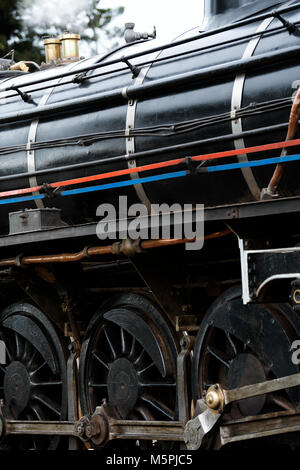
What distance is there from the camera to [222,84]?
5723 mm

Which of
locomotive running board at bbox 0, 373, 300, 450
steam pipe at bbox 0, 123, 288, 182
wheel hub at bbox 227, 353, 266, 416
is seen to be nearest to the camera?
steam pipe at bbox 0, 123, 288, 182

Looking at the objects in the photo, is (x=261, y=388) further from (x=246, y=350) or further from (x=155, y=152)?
(x=155, y=152)

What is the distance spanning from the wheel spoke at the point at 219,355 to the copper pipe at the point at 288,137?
1.36 meters

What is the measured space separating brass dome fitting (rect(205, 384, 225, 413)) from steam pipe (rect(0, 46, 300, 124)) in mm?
1888

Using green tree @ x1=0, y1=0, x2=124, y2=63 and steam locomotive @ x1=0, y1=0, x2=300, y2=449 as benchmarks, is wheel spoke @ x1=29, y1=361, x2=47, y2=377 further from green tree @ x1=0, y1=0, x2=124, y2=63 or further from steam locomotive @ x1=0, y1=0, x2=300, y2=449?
green tree @ x1=0, y1=0, x2=124, y2=63

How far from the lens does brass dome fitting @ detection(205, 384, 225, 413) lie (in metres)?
5.68

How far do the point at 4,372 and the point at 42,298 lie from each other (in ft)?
2.80

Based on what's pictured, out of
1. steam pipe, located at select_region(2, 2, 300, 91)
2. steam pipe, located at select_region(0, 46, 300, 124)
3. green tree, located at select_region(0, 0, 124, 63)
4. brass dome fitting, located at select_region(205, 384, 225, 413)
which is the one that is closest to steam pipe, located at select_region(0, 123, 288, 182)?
steam pipe, located at select_region(0, 46, 300, 124)

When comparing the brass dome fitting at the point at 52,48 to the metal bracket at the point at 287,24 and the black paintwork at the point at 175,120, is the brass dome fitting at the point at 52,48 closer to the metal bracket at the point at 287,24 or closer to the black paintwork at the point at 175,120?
the black paintwork at the point at 175,120

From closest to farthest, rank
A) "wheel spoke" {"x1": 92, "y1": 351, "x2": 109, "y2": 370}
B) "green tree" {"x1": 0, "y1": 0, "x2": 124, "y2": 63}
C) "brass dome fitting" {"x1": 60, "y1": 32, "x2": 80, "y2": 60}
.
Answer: "wheel spoke" {"x1": 92, "y1": 351, "x2": 109, "y2": 370} → "brass dome fitting" {"x1": 60, "y1": 32, "x2": 80, "y2": 60} → "green tree" {"x1": 0, "y1": 0, "x2": 124, "y2": 63}

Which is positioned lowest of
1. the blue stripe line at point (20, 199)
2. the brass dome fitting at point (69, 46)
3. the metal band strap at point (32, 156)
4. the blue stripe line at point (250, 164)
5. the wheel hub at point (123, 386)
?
the wheel hub at point (123, 386)

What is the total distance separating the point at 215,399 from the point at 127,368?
1124mm

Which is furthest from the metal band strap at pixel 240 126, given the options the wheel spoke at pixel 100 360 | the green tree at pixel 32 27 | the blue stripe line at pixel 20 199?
the green tree at pixel 32 27

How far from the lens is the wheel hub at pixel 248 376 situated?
5.86 m
